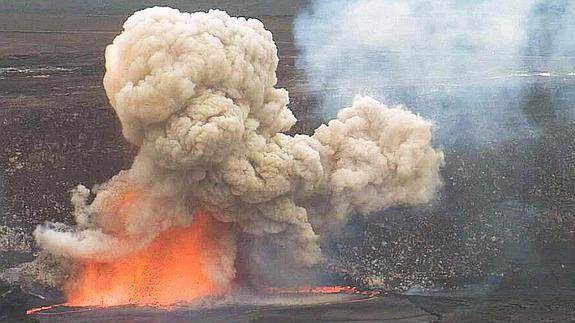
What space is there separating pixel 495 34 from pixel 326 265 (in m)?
21.7

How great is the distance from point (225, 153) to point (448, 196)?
12.5 metres

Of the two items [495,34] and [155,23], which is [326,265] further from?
[495,34]

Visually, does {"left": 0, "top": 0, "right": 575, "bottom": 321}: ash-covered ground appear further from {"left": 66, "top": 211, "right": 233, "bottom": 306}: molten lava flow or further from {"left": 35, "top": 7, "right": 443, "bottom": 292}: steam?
{"left": 66, "top": 211, "right": 233, "bottom": 306}: molten lava flow

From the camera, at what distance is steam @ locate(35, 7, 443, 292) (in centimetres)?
1944

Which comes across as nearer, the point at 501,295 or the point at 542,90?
the point at 501,295

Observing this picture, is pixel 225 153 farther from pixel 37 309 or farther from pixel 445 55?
pixel 445 55

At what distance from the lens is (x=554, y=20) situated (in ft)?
119

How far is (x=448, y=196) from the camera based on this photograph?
95.7 feet

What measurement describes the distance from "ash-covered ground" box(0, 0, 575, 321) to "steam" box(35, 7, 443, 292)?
2113 millimetres

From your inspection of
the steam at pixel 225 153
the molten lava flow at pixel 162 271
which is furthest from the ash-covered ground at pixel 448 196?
the molten lava flow at pixel 162 271

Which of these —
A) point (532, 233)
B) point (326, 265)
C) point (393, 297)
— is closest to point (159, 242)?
point (326, 265)

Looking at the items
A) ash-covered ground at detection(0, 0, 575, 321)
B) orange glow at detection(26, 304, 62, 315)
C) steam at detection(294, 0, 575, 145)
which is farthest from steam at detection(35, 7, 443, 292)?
steam at detection(294, 0, 575, 145)

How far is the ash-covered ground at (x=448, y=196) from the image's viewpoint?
25797 millimetres

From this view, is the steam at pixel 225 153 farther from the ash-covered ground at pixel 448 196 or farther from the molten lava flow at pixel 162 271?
the ash-covered ground at pixel 448 196
